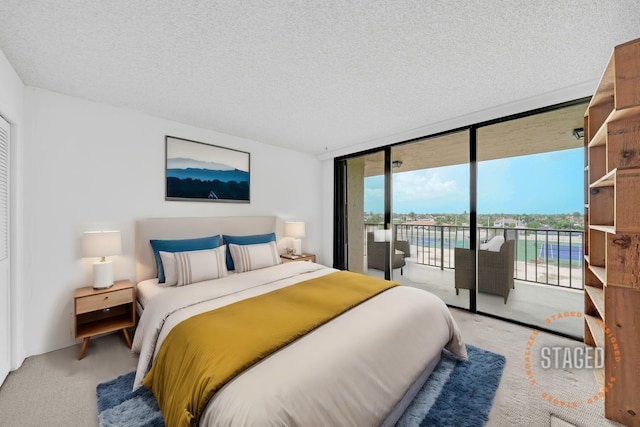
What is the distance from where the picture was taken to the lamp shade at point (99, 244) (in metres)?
2.42

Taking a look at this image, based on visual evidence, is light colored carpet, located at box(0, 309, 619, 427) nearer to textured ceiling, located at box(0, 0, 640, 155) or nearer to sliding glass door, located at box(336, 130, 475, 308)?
sliding glass door, located at box(336, 130, 475, 308)

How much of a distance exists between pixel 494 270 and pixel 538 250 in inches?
26.8

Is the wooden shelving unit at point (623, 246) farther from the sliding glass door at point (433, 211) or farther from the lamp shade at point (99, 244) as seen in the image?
the lamp shade at point (99, 244)

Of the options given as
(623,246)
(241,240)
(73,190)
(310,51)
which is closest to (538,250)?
(623,246)

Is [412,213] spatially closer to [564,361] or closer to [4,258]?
[564,361]

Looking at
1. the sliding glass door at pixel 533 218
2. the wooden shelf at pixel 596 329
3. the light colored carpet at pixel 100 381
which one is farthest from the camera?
the sliding glass door at pixel 533 218

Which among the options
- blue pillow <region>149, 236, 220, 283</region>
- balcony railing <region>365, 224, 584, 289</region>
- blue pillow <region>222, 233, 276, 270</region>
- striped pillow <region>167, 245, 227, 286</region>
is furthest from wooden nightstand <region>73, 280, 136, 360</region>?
balcony railing <region>365, 224, 584, 289</region>

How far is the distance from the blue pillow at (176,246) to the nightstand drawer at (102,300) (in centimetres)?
32

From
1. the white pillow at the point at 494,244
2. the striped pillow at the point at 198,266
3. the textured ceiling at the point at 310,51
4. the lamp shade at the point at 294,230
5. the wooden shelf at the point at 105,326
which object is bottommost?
the wooden shelf at the point at 105,326

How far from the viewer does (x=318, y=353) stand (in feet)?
4.52

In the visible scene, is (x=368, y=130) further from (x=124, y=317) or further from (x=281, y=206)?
(x=124, y=317)

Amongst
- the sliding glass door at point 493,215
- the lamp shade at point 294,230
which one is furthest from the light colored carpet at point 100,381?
the lamp shade at point 294,230

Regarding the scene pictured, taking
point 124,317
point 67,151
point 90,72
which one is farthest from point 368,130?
point 124,317

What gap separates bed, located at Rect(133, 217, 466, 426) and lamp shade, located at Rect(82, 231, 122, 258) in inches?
14.7
